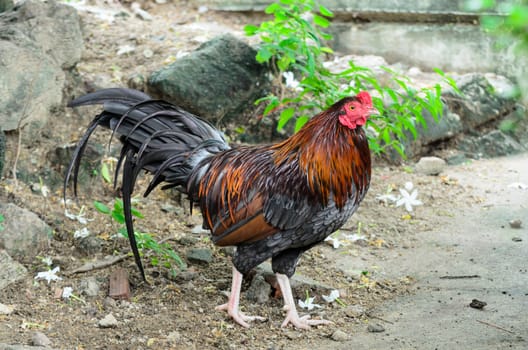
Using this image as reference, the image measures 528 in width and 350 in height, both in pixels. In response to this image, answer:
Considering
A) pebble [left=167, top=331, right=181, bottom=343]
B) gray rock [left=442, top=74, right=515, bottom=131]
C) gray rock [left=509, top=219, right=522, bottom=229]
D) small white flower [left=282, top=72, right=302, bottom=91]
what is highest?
small white flower [left=282, top=72, right=302, bottom=91]

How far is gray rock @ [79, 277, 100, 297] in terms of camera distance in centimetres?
439

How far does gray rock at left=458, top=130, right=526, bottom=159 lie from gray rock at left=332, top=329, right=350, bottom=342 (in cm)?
425

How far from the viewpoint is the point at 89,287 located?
442 cm

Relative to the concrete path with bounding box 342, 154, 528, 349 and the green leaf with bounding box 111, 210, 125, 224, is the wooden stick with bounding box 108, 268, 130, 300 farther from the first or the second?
the concrete path with bounding box 342, 154, 528, 349

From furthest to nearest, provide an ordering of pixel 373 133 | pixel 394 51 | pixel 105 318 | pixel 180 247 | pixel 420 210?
pixel 394 51, pixel 373 133, pixel 420 210, pixel 180 247, pixel 105 318

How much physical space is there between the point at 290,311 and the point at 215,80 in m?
2.76

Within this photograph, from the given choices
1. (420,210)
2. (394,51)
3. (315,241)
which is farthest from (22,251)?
(394,51)

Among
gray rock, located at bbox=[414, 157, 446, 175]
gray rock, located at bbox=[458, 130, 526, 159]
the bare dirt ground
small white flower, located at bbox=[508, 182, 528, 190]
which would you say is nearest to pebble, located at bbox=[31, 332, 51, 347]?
the bare dirt ground

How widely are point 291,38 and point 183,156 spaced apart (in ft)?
5.34

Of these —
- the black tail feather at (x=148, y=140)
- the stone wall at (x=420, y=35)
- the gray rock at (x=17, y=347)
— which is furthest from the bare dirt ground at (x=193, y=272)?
the stone wall at (x=420, y=35)

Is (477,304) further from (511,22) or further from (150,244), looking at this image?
(511,22)

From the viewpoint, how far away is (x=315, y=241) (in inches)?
165

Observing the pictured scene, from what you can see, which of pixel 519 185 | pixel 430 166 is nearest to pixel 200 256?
pixel 430 166

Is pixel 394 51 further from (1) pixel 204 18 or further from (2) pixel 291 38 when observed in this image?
(2) pixel 291 38
